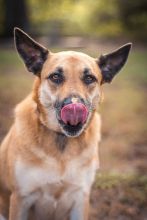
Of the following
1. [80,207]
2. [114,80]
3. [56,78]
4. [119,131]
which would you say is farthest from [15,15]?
[80,207]

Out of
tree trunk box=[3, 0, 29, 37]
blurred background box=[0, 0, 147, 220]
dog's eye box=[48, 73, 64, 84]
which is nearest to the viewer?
dog's eye box=[48, 73, 64, 84]

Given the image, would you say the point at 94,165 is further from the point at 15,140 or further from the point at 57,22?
the point at 57,22

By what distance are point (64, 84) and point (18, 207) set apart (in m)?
0.83

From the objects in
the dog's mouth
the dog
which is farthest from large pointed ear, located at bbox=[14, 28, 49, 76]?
the dog's mouth

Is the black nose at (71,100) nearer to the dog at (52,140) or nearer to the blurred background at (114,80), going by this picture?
the dog at (52,140)

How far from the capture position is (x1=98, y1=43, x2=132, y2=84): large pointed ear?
3637 millimetres

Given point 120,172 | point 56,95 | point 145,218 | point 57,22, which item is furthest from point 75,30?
point 56,95

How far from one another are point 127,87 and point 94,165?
3234 millimetres

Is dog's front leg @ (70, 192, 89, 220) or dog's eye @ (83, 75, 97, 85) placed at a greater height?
dog's eye @ (83, 75, 97, 85)

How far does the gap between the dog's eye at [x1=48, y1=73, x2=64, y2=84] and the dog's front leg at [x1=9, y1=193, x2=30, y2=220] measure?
0.75 meters

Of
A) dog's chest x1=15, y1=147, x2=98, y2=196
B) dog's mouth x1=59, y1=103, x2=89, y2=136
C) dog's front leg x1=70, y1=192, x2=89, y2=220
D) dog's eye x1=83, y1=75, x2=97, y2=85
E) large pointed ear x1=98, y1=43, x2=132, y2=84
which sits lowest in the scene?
dog's front leg x1=70, y1=192, x2=89, y2=220

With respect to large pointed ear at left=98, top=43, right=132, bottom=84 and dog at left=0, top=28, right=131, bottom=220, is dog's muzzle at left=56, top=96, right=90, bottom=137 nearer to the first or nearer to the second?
dog at left=0, top=28, right=131, bottom=220

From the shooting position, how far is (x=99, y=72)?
3.60 m

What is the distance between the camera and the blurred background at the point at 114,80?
4.54 meters
